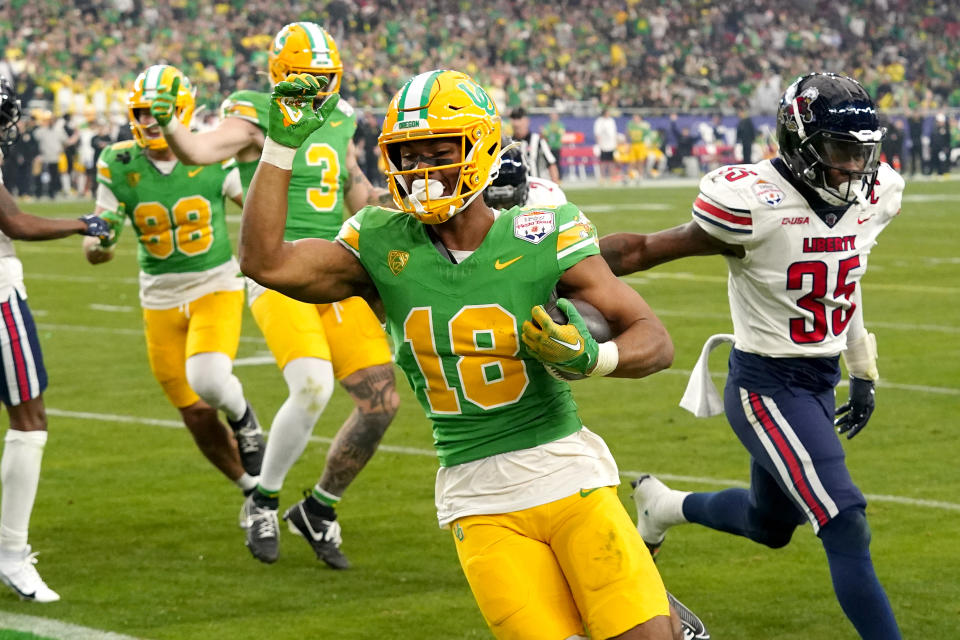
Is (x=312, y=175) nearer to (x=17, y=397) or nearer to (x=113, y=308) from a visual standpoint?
(x=17, y=397)

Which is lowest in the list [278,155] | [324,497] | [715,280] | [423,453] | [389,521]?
[715,280]

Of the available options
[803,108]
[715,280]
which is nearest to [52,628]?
[803,108]

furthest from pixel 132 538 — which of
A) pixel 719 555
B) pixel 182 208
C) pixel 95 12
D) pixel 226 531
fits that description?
pixel 95 12

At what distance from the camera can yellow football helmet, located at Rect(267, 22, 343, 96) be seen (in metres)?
6.29

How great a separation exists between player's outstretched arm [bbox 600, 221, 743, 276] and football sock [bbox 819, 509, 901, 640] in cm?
92

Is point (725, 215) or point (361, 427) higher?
point (725, 215)

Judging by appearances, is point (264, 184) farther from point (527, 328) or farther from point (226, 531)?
point (226, 531)

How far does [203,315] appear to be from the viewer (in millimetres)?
6906

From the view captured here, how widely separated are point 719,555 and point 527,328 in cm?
322

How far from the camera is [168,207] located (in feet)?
22.9

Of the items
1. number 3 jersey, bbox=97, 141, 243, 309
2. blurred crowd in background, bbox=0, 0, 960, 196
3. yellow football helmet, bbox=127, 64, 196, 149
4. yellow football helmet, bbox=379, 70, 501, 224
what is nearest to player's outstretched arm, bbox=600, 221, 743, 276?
yellow football helmet, bbox=379, 70, 501, 224

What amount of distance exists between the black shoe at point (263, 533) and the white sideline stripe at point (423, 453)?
131 cm

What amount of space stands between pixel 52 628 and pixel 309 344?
1.58 meters

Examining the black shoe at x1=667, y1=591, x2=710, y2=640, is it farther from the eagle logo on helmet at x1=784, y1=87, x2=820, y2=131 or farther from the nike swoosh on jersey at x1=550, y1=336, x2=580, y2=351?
the nike swoosh on jersey at x1=550, y1=336, x2=580, y2=351
